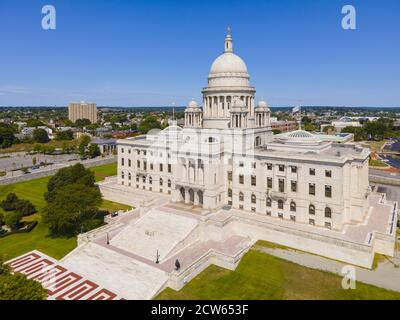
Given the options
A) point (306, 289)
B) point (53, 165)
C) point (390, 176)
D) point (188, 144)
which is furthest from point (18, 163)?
point (390, 176)

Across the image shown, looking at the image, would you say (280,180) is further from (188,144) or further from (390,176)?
(390,176)

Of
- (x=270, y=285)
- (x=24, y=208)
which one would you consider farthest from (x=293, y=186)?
(x=24, y=208)

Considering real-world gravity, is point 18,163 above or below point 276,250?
above

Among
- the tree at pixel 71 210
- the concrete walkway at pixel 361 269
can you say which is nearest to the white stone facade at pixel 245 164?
the concrete walkway at pixel 361 269

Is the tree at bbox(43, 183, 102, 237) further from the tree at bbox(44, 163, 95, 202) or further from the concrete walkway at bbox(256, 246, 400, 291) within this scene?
the concrete walkway at bbox(256, 246, 400, 291)

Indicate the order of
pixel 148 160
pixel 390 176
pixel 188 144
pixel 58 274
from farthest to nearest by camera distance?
pixel 390 176 → pixel 148 160 → pixel 188 144 → pixel 58 274

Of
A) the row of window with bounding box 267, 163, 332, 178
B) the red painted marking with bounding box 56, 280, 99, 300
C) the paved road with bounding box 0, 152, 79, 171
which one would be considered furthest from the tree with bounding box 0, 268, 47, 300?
the paved road with bounding box 0, 152, 79, 171
